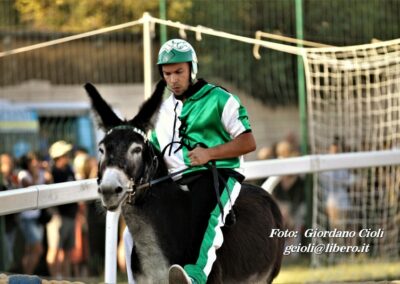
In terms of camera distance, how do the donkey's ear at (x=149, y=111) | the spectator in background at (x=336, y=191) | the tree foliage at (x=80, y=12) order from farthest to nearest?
the tree foliage at (x=80, y=12) → the spectator in background at (x=336, y=191) → the donkey's ear at (x=149, y=111)

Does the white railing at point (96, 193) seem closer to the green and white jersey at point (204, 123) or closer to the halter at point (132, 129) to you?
the green and white jersey at point (204, 123)

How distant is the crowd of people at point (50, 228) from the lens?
15492 mm

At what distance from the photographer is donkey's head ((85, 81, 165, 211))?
A: 6.66m

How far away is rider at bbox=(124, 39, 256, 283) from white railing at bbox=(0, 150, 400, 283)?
1080mm

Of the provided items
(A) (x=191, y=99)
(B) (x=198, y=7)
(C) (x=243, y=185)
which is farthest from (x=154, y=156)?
(B) (x=198, y=7)

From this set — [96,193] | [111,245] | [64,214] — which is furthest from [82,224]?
[111,245]

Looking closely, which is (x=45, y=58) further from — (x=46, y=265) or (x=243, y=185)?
(x=243, y=185)

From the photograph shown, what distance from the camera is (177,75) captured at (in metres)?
7.45

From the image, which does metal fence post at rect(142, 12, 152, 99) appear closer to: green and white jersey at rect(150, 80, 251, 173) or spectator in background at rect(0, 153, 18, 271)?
green and white jersey at rect(150, 80, 251, 173)

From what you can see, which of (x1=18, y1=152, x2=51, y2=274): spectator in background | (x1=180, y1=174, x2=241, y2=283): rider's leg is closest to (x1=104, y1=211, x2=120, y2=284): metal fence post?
(x1=180, y1=174, x2=241, y2=283): rider's leg

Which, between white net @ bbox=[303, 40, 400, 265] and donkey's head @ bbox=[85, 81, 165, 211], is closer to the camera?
donkey's head @ bbox=[85, 81, 165, 211]

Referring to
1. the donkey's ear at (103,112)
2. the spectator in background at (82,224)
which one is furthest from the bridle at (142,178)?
the spectator in background at (82,224)

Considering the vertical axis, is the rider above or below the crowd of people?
above

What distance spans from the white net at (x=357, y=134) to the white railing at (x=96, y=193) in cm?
278
